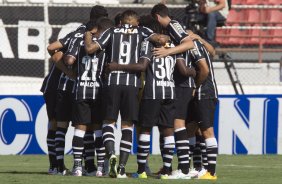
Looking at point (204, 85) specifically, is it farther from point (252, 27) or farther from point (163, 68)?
point (252, 27)

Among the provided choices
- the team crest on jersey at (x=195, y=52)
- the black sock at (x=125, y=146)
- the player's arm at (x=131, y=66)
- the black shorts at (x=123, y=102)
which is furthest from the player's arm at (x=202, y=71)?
the black sock at (x=125, y=146)

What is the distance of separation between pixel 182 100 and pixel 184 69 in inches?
15.4

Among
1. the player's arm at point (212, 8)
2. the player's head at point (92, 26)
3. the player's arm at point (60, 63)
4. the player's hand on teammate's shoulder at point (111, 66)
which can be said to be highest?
the player's head at point (92, 26)

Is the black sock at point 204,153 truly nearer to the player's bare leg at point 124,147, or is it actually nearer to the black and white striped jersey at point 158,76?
the black and white striped jersey at point 158,76

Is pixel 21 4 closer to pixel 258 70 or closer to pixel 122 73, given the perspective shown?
pixel 258 70

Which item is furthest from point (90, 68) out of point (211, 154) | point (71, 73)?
point (211, 154)

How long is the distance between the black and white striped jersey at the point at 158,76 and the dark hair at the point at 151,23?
26 centimetres

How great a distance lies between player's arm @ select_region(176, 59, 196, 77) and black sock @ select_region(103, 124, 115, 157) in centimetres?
110

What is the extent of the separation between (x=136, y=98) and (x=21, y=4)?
9.16 metres

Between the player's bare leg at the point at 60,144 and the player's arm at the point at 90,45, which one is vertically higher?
the player's arm at the point at 90,45

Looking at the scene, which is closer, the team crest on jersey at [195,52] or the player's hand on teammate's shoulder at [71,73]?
the team crest on jersey at [195,52]

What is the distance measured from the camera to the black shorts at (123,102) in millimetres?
12414

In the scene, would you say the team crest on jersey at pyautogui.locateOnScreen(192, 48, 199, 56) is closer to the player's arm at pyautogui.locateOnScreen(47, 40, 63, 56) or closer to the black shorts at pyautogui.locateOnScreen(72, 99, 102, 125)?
the black shorts at pyautogui.locateOnScreen(72, 99, 102, 125)

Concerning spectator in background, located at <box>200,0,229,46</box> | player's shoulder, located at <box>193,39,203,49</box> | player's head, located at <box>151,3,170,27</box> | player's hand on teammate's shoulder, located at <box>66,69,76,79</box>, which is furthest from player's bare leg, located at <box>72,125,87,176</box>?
spectator in background, located at <box>200,0,229,46</box>
